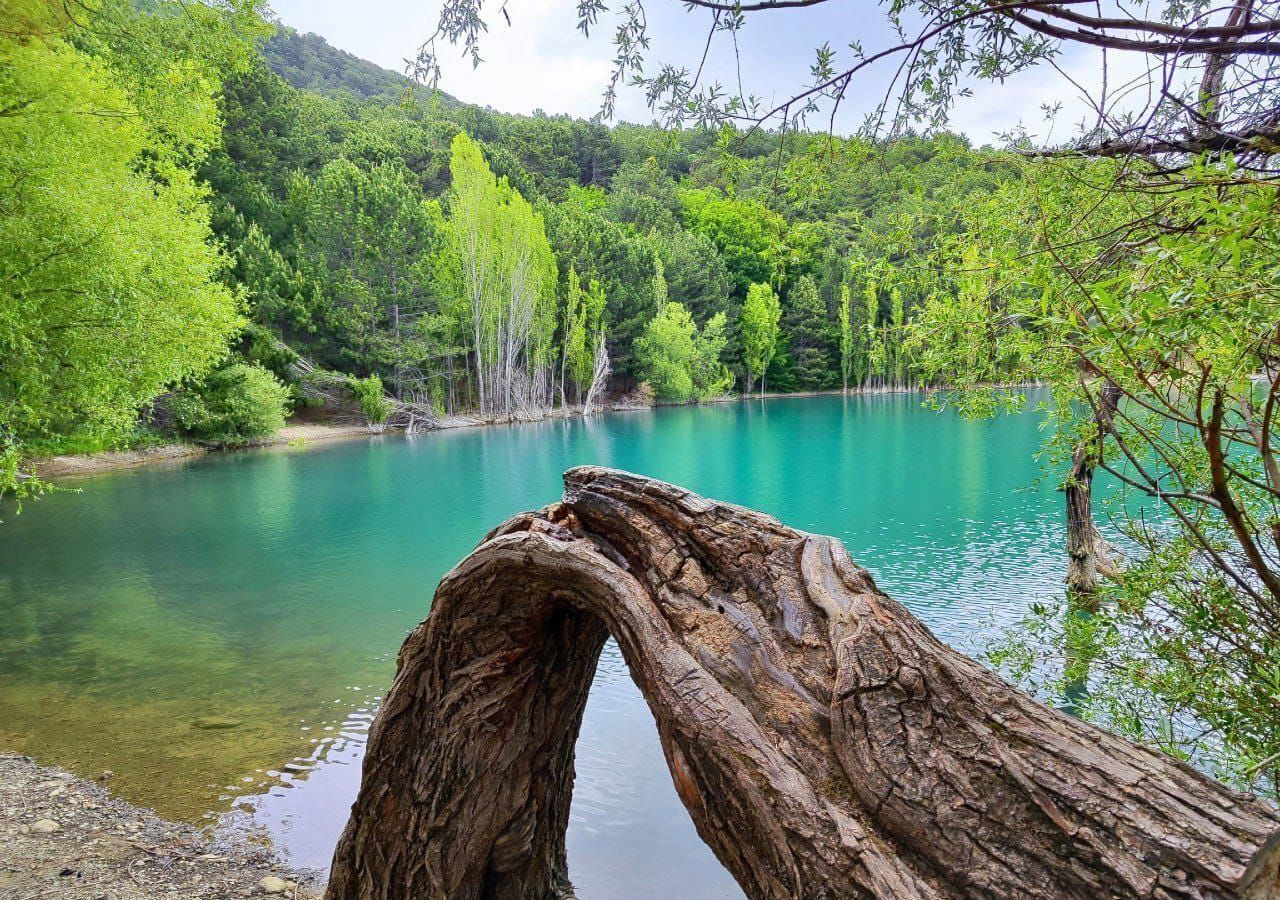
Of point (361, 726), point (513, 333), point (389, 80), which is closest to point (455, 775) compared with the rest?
point (361, 726)

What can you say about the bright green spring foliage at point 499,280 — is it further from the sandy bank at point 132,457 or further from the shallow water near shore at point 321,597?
the shallow water near shore at point 321,597

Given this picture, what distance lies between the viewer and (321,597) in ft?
30.0

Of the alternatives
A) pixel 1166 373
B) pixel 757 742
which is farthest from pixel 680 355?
pixel 757 742

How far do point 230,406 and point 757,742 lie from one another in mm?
24114

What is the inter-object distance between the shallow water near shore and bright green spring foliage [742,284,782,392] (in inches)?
1080

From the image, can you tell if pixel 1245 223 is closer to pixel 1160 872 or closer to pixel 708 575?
pixel 1160 872

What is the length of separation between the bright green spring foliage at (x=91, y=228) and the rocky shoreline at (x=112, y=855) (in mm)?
3614

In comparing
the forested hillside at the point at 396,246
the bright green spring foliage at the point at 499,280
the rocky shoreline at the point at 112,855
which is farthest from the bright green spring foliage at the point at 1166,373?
the bright green spring foliage at the point at 499,280

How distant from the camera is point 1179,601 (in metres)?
2.93

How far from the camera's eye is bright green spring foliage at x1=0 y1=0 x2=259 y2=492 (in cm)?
801

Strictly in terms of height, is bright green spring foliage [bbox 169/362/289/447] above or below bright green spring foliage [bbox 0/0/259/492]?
below

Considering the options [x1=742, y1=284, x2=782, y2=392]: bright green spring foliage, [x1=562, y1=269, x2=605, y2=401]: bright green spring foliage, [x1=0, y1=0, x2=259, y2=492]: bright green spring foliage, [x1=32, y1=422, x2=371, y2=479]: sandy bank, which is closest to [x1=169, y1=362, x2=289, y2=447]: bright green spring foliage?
[x1=32, y1=422, x2=371, y2=479]: sandy bank

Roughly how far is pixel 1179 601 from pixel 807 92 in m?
2.45

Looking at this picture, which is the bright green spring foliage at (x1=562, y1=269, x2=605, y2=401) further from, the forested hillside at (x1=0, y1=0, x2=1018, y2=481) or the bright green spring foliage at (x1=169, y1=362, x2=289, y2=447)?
the bright green spring foliage at (x1=169, y1=362, x2=289, y2=447)
